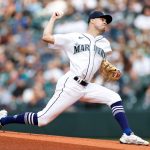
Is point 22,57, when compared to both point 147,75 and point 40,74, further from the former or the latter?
point 147,75

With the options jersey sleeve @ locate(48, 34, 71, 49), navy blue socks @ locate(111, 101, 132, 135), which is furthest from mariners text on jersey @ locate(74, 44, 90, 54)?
navy blue socks @ locate(111, 101, 132, 135)

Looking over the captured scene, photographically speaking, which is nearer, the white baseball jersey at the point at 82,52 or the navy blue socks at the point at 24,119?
the white baseball jersey at the point at 82,52

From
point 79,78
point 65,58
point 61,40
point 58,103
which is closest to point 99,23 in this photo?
point 61,40

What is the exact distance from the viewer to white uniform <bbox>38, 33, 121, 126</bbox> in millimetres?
6574

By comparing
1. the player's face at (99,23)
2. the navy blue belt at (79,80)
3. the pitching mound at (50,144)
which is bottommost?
the pitching mound at (50,144)

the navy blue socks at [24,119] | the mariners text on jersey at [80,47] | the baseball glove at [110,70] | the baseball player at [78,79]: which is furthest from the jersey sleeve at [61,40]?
the navy blue socks at [24,119]

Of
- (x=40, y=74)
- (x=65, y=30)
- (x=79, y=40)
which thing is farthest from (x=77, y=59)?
(x=65, y=30)

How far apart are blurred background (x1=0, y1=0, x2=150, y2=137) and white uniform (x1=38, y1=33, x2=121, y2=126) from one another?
4540mm

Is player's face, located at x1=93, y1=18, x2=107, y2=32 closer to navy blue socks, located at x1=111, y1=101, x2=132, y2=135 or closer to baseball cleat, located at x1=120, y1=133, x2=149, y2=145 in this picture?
navy blue socks, located at x1=111, y1=101, x2=132, y2=135

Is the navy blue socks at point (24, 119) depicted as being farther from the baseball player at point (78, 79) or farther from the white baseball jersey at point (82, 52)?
the white baseball jersey at point (82, 52)

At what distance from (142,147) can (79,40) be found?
1.46 metres

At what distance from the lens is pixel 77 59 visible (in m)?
6.61

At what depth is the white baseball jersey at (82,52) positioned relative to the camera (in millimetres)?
6578

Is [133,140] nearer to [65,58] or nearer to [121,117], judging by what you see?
[121,117]
